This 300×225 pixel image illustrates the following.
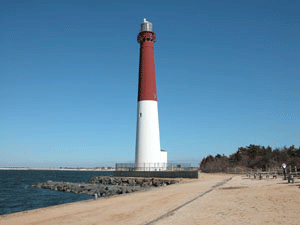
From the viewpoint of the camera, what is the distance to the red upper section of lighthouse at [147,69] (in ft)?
129

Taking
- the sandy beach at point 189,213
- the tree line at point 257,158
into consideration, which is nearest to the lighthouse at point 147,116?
the sandy beach at point 189,213

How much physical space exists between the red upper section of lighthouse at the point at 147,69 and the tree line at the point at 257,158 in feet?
90.5

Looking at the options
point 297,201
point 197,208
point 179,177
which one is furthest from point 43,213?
point 179,177

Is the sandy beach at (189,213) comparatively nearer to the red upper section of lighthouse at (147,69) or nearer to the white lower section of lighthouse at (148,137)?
the white lower section of lighthouse at (148,137)

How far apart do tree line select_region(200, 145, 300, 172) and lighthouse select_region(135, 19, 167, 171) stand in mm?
24376

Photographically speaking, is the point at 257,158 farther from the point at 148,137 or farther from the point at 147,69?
the point at 147,69

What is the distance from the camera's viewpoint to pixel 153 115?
128 feet

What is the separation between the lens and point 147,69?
39438mm

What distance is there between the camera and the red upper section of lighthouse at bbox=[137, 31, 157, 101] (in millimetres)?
39250

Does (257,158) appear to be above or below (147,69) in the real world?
below

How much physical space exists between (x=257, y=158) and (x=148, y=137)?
115 feet

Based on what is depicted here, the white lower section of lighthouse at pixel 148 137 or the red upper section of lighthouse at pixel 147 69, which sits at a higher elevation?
the red upper section of lighthouse at pixel 147 69

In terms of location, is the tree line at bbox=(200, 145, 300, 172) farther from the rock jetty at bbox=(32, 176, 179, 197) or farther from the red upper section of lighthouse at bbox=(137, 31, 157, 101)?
the red upper section of lighthouse at bbox=(137, 31, 157, 101)

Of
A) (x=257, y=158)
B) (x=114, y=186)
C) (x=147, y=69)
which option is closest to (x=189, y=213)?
(x=114, y=186)
